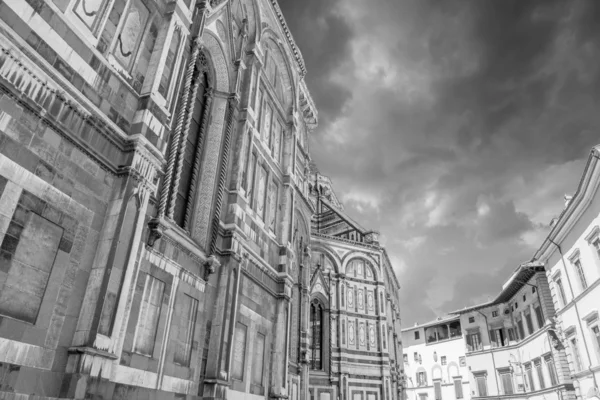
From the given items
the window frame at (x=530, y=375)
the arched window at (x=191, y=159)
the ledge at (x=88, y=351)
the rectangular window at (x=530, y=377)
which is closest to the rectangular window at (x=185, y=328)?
the arched window at (x=191, y=159)

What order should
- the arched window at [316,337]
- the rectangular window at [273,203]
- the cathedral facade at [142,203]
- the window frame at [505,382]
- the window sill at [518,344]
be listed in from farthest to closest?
1. the window frame at [505,382]
2. the window sill at [518,344]
3. the arched window at [316,337]
4. the rectangular window at [273,203]
5. the cathedral facade at [142,203]

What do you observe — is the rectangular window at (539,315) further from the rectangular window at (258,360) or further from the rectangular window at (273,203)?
the rectangular window at (258,360)

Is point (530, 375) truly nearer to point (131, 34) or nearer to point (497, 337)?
point (497, 337)

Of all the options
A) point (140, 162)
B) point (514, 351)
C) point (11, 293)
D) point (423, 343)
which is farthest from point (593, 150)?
point (423, 343)

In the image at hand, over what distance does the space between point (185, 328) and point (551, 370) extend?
26253mm

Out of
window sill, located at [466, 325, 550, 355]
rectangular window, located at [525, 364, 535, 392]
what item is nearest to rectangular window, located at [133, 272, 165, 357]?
window sill, located at [466, 325, 550, 355]

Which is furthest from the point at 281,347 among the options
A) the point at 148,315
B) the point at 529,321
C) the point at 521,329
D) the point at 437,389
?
the point at 437,389

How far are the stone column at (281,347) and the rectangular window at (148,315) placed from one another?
19.0 ft

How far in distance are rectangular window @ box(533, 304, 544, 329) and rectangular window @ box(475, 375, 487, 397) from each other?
33.9 ft

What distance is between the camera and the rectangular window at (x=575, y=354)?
69.2 feet

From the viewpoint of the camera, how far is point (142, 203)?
7.29 meters

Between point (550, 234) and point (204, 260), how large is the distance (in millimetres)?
20415

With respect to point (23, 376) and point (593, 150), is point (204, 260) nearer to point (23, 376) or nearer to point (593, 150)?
point (23, 376)

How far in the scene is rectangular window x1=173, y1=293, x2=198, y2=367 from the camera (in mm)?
8672
